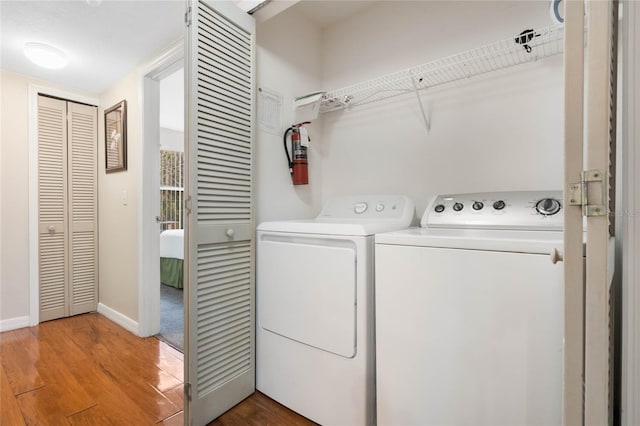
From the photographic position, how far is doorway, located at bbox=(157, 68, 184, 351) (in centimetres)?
280

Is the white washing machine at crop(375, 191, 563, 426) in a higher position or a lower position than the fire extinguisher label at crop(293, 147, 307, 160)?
lower

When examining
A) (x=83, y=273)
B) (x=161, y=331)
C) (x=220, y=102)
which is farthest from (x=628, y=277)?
(x=83, y=273)

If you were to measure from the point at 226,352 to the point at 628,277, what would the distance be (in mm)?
1549

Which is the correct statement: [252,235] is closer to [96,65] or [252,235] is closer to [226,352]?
[226,352]

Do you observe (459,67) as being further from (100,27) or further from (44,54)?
(44,54)

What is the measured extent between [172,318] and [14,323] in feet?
4.29

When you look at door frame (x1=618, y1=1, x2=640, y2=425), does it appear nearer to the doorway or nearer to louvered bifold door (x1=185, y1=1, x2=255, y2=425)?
louvered bifold door (x1=185, y1=1, x2=255, y2=425)

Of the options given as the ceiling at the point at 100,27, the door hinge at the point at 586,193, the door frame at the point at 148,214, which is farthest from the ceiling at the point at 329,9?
the door hinge at the point at 586,193

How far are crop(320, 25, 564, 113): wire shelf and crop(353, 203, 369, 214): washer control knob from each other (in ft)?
2.40

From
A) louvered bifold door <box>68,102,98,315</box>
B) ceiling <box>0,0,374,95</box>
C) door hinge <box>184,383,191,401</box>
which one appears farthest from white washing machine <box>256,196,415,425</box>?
louvered bifold door <box>68,102,98,315</box>

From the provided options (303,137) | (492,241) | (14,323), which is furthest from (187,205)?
(14,323)

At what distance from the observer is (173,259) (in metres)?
3.89

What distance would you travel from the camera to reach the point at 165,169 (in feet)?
18.5

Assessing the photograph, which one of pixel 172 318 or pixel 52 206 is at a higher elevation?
pixel 52 206
